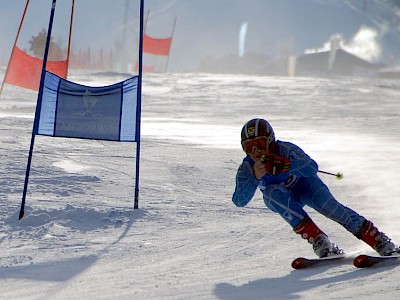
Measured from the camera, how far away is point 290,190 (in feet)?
17.8

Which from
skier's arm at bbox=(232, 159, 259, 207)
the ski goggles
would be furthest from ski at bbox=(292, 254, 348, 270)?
the ski goggles

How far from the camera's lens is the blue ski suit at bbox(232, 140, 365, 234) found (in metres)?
5.27

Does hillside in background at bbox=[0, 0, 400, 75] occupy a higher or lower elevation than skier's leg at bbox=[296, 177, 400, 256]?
higher

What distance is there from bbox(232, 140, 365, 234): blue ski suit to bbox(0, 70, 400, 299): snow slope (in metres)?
0.36

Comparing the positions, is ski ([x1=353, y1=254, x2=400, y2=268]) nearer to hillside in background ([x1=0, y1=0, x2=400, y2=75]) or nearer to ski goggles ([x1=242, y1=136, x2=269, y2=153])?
ski goggles ([x1=242, y1=136, x2=269, y2=153])

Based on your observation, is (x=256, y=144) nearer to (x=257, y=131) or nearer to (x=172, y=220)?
(x=257, y=131)

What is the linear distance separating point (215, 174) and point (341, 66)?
62.0 meters

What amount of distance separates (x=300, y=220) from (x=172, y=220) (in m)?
1.81

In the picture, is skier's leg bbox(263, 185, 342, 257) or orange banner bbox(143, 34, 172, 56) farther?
orange banner bbox(143, 34, 172, 56)

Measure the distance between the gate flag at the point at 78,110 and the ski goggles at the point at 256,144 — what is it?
198 cm

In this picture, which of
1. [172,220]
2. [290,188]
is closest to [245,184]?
[290,188]

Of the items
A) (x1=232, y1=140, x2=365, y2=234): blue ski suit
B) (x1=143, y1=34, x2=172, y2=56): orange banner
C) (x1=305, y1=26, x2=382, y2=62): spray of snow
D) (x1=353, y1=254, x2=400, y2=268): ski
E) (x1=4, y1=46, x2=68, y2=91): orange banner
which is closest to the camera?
(x1=353, y1=254, x2=400, y2=268): ski

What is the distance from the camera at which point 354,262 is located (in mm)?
4992

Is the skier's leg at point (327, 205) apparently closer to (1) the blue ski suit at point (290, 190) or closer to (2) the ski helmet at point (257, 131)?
(1) the blue ski suit at point (290, 190)
